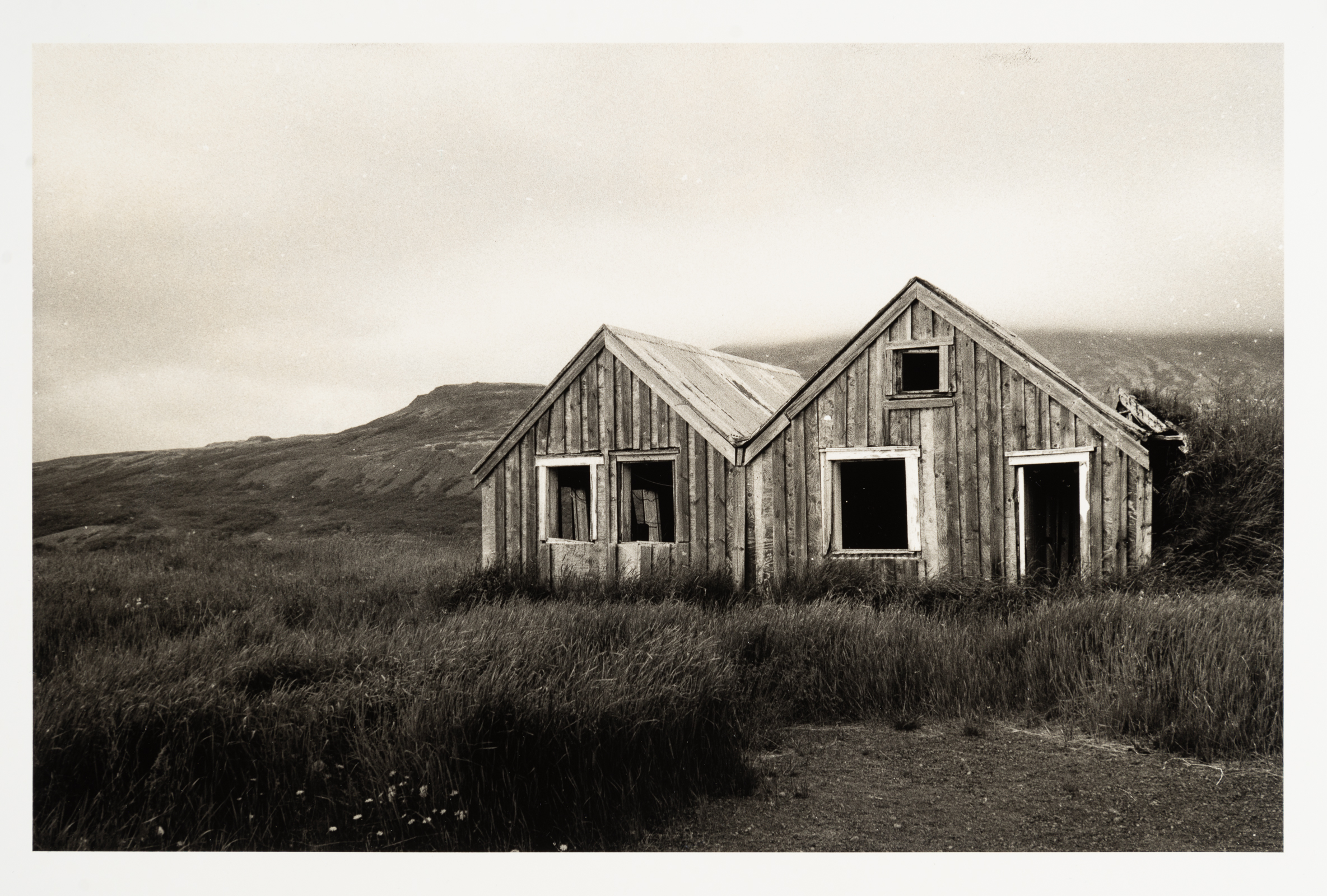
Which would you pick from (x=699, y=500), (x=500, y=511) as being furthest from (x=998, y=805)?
(x=500, y=511)

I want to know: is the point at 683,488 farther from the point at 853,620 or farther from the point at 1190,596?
the point at 1190,596

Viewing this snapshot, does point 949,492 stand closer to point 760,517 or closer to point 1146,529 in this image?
point 1146,529

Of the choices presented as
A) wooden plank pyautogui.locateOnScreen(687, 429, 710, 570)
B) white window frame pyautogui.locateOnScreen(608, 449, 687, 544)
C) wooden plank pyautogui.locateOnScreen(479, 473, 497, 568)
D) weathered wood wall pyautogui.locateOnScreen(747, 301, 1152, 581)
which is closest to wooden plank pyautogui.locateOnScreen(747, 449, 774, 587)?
weathered wood wall pyautogui.locateOnScreen(747, 301, 1152, 581)

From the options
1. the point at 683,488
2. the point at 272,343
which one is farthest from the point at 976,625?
the point at 272,343

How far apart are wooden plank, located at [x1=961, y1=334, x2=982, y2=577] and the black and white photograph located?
0.05m

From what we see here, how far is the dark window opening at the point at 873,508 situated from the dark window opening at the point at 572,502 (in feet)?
12.4

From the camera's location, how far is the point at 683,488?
34.0 feet

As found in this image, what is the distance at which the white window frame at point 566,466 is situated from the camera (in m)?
10.7

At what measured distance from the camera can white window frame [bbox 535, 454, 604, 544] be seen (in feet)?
35.2

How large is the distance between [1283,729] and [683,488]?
6.26 metres

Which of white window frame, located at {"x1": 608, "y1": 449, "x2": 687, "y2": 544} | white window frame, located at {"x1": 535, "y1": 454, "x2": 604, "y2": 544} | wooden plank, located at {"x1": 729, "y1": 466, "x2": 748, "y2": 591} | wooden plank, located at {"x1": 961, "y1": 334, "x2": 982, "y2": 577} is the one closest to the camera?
wooden plank, located at {"x1": 961, "y1": 334, "x2": 982, "y2": 577}

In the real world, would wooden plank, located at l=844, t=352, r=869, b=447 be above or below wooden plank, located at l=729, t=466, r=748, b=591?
above

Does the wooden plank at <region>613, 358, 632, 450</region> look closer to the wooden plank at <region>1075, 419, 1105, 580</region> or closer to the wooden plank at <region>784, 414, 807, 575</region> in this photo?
the wooden plank at <region>784, 414, 807, 575</region>

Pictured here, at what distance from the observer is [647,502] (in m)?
12.6
